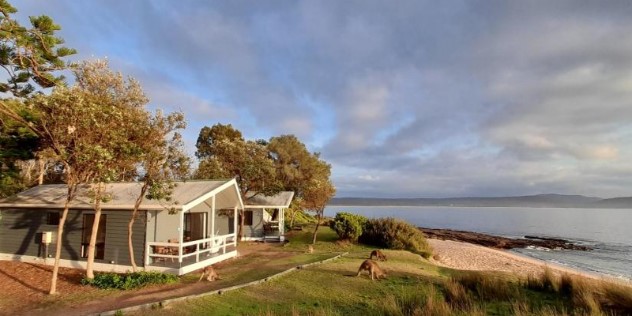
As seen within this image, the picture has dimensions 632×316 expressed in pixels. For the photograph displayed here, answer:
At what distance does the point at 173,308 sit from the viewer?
426 inches

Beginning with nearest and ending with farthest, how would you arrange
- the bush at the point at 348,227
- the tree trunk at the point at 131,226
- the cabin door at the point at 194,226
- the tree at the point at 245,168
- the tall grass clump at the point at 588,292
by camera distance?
1. the tall grass clump at the point at 588,292
2. the tree trunk at the point at 131,226
3. the cabin door at the point at 194,226
4. the bush at the point at 348,227
5. the tree at the point at 245,168

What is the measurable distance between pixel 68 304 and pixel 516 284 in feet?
46.2

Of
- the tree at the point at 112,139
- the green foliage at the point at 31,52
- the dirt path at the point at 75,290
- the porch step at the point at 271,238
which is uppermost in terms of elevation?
the green foliage at the point at 31,52

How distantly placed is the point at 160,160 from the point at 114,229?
441 centimetres

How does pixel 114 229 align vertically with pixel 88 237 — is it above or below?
above

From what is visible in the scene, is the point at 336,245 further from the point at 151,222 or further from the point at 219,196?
the point at 151,222

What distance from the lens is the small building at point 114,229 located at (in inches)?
657

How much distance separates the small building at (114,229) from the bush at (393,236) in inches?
419

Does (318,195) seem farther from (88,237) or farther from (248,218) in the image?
(88,237)

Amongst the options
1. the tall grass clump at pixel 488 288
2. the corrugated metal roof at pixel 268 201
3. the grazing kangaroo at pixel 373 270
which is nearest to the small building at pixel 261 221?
the corrugated metal roof at pixel 268 201

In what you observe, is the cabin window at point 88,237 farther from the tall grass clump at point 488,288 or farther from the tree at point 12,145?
the tall grass clump at point 488,288

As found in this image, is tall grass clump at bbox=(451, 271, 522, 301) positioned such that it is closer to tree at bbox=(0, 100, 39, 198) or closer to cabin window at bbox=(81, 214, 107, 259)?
cabin window at bbox=(81, 214, 107, 259)

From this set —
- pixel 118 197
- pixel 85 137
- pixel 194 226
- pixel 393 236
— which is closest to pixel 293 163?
pixel 393 236

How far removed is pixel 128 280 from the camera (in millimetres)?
13828
